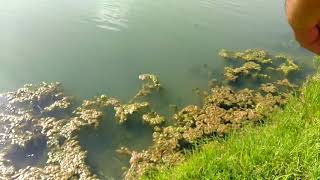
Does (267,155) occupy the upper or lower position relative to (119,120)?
upper

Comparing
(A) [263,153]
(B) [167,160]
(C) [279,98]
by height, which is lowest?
(B) [167,160]

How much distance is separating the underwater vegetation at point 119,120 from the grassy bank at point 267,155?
704mm

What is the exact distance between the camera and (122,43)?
5645 mm

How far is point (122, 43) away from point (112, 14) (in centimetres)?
118

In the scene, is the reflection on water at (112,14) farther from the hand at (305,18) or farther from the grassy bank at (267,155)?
the hand at (305,18)

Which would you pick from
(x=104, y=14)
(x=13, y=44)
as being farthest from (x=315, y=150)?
(x=104, y=14)

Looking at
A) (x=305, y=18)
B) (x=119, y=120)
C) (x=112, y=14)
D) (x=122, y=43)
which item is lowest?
(x=119, y=120)

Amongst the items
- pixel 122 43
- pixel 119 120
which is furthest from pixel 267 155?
pixel 122 43

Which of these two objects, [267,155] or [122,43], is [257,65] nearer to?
[122,43]

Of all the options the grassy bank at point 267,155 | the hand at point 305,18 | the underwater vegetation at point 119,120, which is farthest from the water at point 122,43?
the hand at point 305,18

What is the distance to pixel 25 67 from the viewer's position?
201 inches

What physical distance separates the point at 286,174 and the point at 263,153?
21 centimetres

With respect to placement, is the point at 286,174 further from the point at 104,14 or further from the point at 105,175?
the point at 104,14

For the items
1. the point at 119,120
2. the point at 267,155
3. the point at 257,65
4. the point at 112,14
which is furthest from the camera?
the point at 112,14
